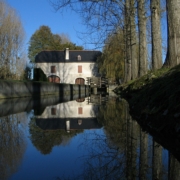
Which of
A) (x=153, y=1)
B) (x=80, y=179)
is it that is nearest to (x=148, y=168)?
(x=80, y=179)

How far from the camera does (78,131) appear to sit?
17.1 feet

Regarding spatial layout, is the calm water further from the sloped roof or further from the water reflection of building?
the sloped roof

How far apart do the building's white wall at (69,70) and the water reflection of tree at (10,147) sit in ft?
181

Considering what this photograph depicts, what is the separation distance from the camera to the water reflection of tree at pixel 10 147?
9.47 ft

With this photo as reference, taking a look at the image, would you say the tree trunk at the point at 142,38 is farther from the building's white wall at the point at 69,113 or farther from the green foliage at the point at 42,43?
the green foliage at the point at 42,43

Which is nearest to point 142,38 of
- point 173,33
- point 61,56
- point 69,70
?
point 173,33

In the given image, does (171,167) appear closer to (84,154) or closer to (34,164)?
(84,154)

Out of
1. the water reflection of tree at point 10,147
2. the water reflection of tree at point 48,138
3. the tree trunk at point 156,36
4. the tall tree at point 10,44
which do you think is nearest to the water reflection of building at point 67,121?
the water reflection of tree at point 48,138

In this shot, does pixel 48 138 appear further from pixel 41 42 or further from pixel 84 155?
pixel 41 42

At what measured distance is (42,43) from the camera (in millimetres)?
69125

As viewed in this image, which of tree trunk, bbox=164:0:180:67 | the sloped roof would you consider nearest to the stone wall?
→ tree trunk, bbox=164:0:180:67

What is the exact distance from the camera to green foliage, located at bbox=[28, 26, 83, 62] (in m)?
67.6

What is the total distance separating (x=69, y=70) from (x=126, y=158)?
59.2m

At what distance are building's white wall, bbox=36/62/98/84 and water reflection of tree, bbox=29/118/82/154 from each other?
55662 mm
